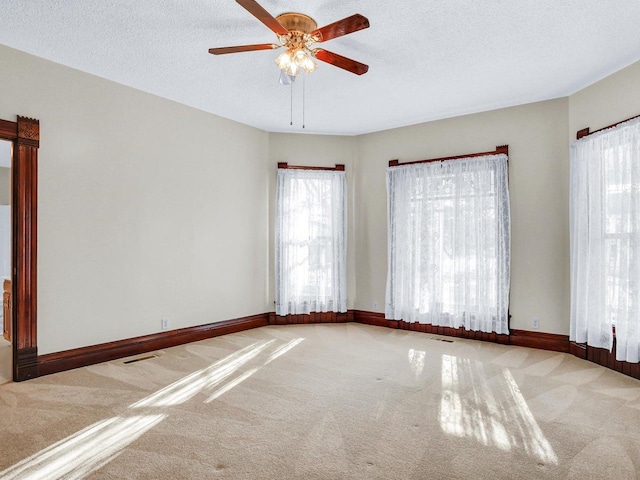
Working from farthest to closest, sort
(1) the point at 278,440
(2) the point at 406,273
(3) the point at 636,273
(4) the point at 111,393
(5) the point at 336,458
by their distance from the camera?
(2) the point at 406,273 → (3) the point at 636,273 → (4) the point at 111,393 → (1) the point at 278,440 → (5) the point at 336,458

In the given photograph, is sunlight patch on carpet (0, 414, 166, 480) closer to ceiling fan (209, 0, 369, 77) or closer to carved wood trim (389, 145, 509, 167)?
ceiling fan (209, 0, 369, 77)

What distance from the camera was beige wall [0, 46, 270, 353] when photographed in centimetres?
377

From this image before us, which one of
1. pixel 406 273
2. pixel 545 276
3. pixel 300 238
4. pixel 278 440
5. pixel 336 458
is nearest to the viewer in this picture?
pixel 336 458

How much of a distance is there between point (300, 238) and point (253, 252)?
0.72 metres

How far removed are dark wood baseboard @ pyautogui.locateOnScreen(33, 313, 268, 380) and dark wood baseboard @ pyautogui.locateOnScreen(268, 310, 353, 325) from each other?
0.27 m

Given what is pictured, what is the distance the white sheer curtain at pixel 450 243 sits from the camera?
496 cm

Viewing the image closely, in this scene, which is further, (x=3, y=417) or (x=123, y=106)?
(x=123, y=106)

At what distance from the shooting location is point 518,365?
4.09m

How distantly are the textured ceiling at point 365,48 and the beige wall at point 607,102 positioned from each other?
0.10 metres

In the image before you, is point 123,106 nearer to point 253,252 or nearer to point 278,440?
point 253,252

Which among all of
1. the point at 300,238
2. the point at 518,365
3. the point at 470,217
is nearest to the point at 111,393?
the point at 300,238

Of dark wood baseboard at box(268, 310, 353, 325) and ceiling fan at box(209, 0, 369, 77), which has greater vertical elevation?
ceiling fan at box(209, 0, 369, 77)

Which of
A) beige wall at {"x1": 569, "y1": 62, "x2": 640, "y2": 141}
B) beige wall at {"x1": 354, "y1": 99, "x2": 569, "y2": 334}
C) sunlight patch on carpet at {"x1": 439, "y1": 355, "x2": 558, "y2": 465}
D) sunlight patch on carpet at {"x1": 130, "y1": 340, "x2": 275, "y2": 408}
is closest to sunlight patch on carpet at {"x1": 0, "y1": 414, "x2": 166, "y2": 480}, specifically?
sunlight patch on carpet at {"x1": 130, "y1": 340, "x2": 275, "y2": 408}

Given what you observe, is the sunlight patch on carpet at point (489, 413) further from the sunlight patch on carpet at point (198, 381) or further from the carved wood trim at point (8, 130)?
the carved wood trim at point (8, 130)
